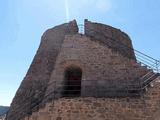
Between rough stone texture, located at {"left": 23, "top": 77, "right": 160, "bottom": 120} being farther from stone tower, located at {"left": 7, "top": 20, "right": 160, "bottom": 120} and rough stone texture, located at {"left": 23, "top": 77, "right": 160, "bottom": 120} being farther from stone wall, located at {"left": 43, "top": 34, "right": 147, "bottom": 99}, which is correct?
stone wall, located at {"left": 43, "top": 34, "right": 147, "bottom": 99}

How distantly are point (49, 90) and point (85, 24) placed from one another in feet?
12.2

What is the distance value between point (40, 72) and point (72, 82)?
149 cm

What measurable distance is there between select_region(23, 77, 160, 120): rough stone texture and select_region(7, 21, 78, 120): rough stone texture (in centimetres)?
→ 168

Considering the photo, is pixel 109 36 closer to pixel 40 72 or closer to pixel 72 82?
pixel 72 82

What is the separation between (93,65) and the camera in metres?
13.8

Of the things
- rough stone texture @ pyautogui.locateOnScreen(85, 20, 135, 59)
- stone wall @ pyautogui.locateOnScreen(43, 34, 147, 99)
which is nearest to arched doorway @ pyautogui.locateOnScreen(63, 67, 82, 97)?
stone wall @ pyautogui.locateOnScreen(43, 34, 147, 99)

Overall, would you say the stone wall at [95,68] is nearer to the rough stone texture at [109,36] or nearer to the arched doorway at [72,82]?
the arched doorway at [72,82]

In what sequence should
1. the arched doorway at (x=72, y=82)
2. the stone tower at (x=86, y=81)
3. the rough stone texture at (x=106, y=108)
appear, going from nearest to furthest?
the rough stone texture at (x=106, y=108) < the stone tower at (x=86, y=81) < the arched doorway at (x=72, y=82)

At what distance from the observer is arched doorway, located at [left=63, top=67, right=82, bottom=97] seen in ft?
45.6

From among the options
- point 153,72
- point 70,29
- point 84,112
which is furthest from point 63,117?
point 70,29

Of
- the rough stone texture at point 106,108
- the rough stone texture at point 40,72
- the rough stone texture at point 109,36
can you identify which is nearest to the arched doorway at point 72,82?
the rough stone texture at point 40,72

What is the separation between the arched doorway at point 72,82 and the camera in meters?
13.9

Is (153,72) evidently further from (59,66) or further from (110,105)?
(59,66)

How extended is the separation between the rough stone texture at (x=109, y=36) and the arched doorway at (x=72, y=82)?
64.0 inches
